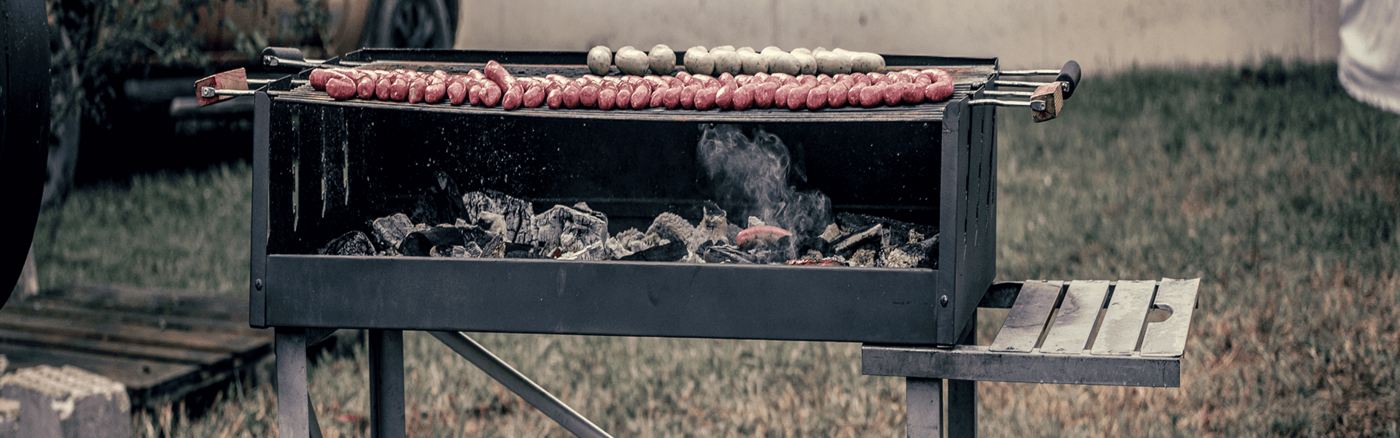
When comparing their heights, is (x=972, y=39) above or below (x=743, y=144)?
above

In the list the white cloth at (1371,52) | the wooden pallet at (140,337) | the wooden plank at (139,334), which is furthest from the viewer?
the white cloth at (1371,52)

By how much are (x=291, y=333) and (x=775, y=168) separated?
1.21 m

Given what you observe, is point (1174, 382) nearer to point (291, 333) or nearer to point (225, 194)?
point (291, 333)

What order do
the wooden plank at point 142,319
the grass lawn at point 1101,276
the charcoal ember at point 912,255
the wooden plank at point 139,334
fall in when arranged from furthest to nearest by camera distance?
1. the wooden plank at point 142,319
2. the wooden plank at point 139,334
3. the grass lawn at point 1101,276
4. the charcoal ember at point 912,255

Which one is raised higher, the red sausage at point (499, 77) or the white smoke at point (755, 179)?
the red sausage at point (499, 77)

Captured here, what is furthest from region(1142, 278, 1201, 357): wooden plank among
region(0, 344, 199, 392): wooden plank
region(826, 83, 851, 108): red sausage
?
region(0, 344, 199, 392): wooden plank

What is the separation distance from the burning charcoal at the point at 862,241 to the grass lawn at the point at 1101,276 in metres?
1.35

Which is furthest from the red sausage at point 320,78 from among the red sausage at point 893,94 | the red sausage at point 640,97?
the red sausage at point 893,94

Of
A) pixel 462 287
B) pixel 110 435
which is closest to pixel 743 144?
pixel 462 287

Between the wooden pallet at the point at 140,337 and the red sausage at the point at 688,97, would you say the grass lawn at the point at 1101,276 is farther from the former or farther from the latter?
the red sausage at the point at 688,97

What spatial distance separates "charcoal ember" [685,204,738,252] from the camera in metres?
2.67

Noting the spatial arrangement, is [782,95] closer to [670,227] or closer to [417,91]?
[670,227]

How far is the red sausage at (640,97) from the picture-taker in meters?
2.27

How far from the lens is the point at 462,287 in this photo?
220 cm
